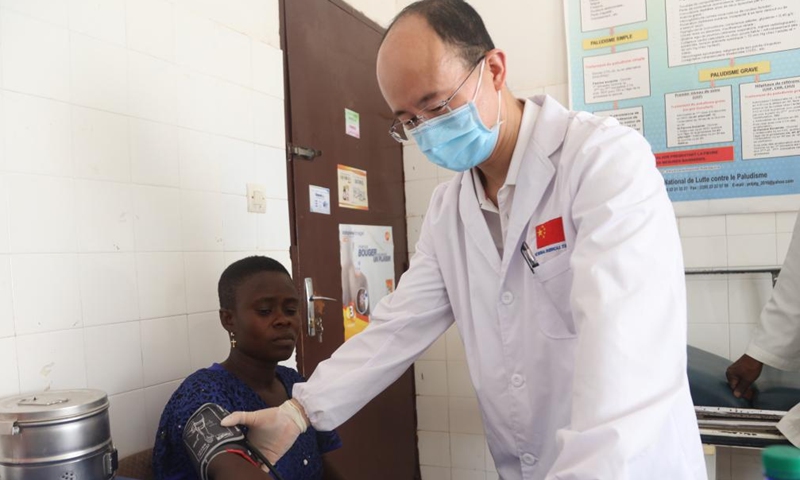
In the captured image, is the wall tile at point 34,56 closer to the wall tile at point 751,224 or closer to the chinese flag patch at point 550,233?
the chinese flag patch at point 550,233

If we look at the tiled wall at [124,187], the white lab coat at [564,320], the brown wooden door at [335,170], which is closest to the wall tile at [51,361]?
the tiled wall at [124,187]

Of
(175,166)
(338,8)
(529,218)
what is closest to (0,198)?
(175,166)

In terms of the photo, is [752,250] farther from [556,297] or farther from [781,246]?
[556,297]

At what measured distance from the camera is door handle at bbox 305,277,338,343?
2.08m

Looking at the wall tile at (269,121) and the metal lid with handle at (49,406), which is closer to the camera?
the metal lid with handle at (49,406)

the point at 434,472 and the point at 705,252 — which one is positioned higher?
the point at 705,252

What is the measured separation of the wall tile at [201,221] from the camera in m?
1.58

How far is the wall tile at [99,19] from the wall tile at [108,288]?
1.67 ft

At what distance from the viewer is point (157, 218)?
1492 mm

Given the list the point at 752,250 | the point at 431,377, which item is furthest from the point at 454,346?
the point at 752,250

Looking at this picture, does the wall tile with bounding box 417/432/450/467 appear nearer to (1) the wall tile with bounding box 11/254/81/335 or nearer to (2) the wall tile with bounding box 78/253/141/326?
(2) the wall tile with bounding box 78/253/141/326

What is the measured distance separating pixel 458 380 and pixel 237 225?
5.15 feet

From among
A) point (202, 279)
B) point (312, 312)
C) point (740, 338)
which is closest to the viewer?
point (202, 279)

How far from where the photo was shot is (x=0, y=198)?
3.75ft
